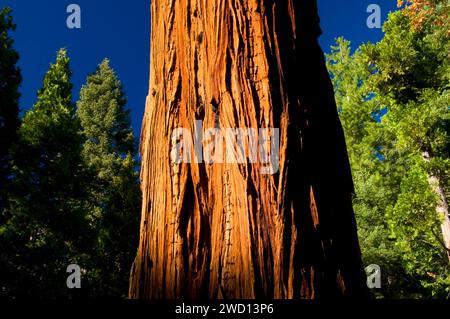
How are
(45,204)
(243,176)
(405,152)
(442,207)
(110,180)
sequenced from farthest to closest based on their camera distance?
(405,152), (110,180), (45,204), (442,207), (243,176)

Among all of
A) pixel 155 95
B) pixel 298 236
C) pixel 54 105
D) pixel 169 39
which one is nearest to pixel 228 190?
pixel 298 236

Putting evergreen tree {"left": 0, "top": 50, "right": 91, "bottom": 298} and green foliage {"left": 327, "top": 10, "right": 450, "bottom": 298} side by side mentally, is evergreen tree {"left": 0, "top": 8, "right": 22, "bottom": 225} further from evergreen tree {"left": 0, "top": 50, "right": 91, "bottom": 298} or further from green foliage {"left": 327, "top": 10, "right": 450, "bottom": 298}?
green foliage {"left": 327, "top": 10, "right": 450, "bottom": 298}

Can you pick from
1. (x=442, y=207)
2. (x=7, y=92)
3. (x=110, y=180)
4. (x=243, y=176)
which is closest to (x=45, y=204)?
(x=7, y=92)

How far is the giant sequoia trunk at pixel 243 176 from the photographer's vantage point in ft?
6.55

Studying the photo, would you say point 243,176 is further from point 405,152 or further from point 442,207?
point 405,152

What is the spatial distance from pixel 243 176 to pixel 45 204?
11899 millimetres

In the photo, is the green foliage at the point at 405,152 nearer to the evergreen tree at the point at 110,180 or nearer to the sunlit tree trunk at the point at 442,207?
the sunlit tree trunk at the point at 442,207

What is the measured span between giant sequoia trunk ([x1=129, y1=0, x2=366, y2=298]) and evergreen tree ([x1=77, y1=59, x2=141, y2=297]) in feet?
43.2

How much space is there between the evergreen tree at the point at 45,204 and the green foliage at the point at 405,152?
10.4 m

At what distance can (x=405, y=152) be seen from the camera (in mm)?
21328

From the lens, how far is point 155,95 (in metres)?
2.49

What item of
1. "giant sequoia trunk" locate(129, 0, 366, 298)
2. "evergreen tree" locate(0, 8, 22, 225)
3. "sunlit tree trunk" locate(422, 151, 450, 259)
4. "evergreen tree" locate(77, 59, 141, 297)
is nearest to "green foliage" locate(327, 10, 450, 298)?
"sunlit tree trunk" locate(422, 151, 450, 259)

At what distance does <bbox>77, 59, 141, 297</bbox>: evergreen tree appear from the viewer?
51.8 feet
